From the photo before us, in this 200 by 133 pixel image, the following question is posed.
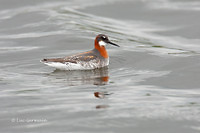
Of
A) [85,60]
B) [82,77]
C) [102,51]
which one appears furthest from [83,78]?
[102,51]

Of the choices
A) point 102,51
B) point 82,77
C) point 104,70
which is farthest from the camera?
point 102,51

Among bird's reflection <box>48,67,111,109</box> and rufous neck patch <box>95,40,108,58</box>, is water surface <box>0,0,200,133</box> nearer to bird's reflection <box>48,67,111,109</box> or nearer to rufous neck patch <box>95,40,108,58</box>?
bird's reflection <box>48,67,111,109</box>

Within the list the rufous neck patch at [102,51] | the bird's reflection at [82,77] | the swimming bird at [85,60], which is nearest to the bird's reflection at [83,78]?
the bird's reflection at [82,77]

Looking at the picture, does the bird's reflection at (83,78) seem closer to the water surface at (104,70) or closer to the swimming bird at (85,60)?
the water surface at (104,70)

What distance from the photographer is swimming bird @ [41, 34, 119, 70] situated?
14031 millimetres

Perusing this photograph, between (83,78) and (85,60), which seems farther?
(85,60)

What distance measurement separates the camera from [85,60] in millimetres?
14406

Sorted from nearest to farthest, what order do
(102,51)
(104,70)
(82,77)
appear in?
(82,77) → (104,70) → (102,51)

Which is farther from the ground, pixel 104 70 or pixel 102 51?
pixel 102 51

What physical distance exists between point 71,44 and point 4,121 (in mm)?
9170

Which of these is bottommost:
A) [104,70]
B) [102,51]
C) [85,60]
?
[104,70]

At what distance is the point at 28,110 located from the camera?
382 inches

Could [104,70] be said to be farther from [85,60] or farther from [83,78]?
[83,78]

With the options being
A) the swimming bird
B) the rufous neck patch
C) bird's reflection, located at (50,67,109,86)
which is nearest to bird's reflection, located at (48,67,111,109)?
bird's reflection, located at (50,67,109,86)
